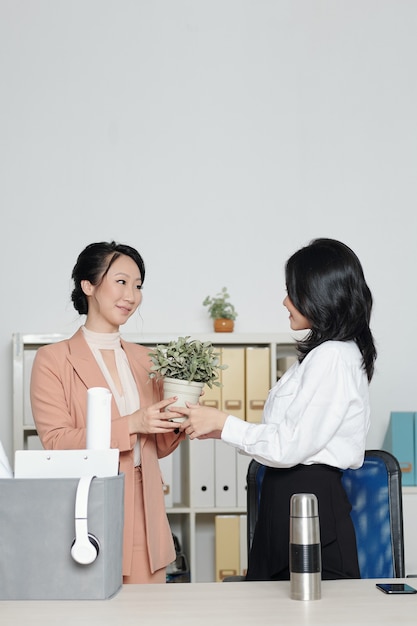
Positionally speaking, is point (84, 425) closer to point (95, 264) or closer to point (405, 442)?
point (95, 264)

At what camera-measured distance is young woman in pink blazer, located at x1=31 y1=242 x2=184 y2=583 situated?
2.29 metres

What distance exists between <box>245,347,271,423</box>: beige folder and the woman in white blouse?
1551 millimetres

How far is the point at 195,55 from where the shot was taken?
4164 mm

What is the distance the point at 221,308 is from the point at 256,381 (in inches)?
15.9

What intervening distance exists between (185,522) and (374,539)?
1.69 m

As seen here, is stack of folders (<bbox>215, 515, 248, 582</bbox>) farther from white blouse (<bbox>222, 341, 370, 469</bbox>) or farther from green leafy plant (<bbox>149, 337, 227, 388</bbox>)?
white blouse (<bbox>222, 341, 370, 469</bbox>)

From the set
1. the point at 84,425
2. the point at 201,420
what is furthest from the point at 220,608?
the point at 84,425

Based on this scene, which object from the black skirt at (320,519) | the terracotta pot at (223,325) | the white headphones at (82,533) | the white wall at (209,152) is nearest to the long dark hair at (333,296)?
the black skirt at (320,519)

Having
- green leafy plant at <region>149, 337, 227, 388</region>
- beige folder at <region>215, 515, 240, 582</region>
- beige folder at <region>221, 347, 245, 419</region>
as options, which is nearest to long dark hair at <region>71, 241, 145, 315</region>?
green leafy plant at <region>149, 337, 227, 388</region>

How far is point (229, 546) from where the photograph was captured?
3703 mm

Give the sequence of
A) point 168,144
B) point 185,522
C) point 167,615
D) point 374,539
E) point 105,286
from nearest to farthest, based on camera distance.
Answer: point 167,615 < point 374,539 < point 105,286 < point 185,522 < point 168,144

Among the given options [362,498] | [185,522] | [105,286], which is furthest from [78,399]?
[185,522]

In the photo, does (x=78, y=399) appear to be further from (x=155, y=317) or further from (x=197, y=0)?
(x=197, y=0)

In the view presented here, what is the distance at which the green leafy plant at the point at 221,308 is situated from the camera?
3.91 metres
